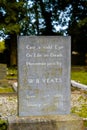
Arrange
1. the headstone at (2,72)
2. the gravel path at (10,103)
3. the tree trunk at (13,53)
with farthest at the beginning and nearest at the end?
A: the tree trunk at (13,53) → the headstone at (2,72) → the gravel path at (10,103)

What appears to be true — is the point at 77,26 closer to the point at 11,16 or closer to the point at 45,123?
the point at 11,16

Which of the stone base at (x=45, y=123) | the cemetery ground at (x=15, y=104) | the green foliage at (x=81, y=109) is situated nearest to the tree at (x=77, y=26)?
the cemetery ground at (x=15, y=104)

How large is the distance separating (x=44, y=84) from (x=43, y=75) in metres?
0.15

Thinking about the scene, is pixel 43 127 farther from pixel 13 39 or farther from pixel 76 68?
pixel 13 39

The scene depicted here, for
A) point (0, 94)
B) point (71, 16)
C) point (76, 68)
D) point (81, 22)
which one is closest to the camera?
point (0, 94)

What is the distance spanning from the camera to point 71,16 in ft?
123

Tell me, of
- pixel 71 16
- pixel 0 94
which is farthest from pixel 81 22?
pixel 0 94

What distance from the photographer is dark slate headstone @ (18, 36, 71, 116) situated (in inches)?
279

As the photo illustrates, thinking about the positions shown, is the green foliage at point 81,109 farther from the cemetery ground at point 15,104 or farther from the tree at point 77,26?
the tree at point 77,26

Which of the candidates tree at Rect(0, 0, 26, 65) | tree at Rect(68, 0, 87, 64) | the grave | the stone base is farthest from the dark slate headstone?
tree at Rect(68, 0, 87, 64)

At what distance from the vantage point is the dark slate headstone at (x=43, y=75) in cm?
708

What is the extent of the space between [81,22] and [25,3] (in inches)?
202

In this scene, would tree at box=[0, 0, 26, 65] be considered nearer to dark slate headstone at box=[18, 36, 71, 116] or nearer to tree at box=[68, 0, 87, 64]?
tree at box=[68, 0, 87, 64]

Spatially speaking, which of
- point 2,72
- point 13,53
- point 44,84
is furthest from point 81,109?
point 13,53
